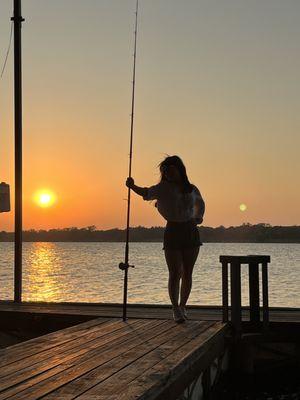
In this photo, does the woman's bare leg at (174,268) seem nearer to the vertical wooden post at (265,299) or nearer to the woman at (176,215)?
the woman at (176,215)

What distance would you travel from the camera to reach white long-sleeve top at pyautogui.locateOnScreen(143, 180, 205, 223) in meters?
7.70

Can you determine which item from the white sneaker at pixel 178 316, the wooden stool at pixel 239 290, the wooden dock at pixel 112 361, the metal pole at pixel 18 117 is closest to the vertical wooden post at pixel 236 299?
the wooden stool at pixel 239 290

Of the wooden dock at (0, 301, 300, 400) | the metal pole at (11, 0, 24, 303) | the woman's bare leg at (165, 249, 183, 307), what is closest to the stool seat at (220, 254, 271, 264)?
the woman's bare leg at (165, 249, 183, 307)

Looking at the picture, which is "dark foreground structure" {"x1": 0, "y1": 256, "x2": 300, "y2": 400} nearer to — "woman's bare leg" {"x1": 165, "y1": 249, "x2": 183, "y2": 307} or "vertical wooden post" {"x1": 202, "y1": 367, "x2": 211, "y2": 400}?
"vertical wooden post" {"x1": 202, "y1": 367, "x2": 211, "y2": 400}

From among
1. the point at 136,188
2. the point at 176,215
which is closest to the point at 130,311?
the point at 176,215

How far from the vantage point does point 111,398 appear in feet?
13.5

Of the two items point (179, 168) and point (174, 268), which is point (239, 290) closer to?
point (174, 268)

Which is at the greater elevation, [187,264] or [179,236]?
[179,236]

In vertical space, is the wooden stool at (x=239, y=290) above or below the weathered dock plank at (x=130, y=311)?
above

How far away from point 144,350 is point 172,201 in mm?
2246

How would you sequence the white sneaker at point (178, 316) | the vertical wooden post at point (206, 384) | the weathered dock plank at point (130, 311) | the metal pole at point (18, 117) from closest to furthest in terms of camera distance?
the vertical wooden post at point (206, 384) → the white sneaker at point (178, 316) → the weathered dock plank at point (130, 311) → the metal pole at point (18, 117)

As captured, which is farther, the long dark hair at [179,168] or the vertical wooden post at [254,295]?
the vertical wooden post at [254,295]

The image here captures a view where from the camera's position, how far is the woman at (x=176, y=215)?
770cm

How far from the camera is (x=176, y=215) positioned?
7770mm
